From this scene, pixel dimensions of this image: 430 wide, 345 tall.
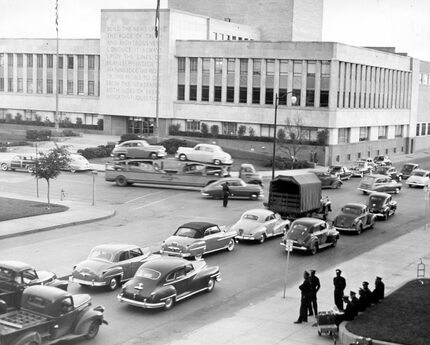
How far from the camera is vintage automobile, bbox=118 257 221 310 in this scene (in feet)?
72.4

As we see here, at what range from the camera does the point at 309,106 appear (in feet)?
258

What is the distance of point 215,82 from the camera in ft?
273

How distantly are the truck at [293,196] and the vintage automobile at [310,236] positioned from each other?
219 inches

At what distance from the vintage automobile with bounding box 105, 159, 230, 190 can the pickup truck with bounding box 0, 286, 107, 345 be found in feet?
105

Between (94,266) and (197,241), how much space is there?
5978 mm

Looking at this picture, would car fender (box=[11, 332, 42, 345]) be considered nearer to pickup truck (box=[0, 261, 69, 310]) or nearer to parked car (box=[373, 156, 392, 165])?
pickup truck (box=[0, 261, 69, 310])

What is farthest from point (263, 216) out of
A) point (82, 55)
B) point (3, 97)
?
point (3, 97)

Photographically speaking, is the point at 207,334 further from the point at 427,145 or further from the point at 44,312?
the point at 427,145

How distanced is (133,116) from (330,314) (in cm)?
7055

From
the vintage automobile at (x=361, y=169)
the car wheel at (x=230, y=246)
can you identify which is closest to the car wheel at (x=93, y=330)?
the car wheel at (x=230, y=246)

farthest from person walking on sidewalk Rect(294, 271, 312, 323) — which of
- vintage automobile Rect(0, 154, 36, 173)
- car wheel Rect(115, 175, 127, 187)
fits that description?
vintage automobile Rect(0, 154, 36, 173)

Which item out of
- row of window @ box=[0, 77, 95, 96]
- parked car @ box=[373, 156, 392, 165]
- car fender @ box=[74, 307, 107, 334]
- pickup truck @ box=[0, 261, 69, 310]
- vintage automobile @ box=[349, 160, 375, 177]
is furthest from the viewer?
row of window @ box=[0, 77, 95, 96]

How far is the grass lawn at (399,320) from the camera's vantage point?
19328 mm

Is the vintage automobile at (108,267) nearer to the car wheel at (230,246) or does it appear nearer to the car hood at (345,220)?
the car wheel at (230,246)
